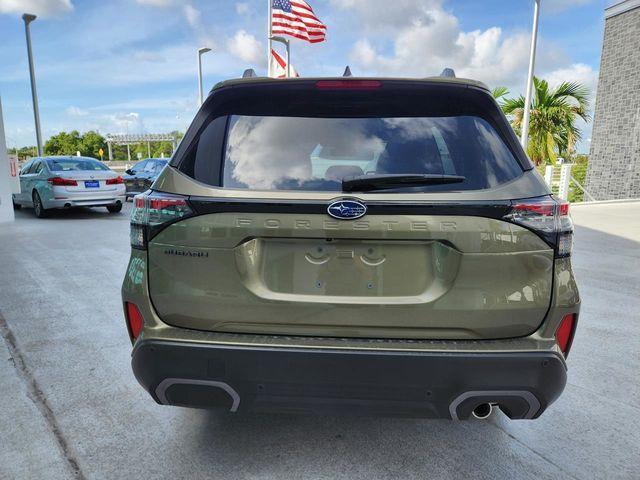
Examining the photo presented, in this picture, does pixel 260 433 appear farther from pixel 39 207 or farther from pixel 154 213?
pixel 39 207

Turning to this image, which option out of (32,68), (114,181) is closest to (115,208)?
(114,181)

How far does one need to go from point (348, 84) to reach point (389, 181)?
0.50 meters

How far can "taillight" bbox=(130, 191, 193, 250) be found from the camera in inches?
78.2

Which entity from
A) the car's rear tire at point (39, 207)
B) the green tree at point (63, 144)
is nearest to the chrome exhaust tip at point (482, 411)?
the car's rear tire at point (39, 207)

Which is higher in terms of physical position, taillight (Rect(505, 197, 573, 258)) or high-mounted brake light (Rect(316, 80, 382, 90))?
high-mounted brake light (Rect(316, 80, 382, 90))

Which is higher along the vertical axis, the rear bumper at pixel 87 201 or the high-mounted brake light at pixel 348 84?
the high-mounted brake light at pixel 348 84

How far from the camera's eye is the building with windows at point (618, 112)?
53.8ft

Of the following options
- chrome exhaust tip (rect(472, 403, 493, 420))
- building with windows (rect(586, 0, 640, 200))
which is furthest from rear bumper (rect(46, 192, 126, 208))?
building with windows (rect(586, 0, 640, 200))

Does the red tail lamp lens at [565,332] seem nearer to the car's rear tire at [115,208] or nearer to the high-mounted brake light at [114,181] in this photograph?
the high-mounted brake light at [114,181]

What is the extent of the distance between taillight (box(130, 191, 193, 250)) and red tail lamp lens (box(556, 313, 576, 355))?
5.19ft

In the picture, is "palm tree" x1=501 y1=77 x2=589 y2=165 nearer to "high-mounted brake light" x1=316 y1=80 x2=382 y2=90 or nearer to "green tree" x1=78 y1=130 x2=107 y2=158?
"high-mounted brake light" x1=316 y1=80 x2=382 y2=90

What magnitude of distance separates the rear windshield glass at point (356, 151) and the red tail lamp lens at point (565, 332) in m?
0.62

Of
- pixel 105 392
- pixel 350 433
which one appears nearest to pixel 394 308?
pixel 350 433

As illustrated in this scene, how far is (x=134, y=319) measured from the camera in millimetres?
2109
